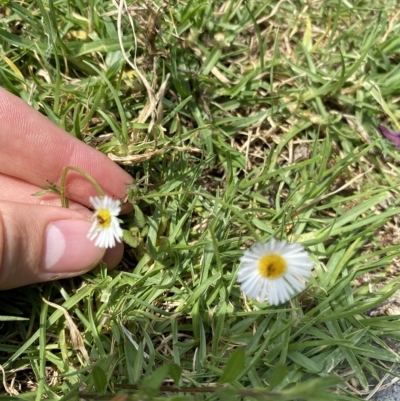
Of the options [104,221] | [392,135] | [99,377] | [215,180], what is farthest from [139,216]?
[392,135]

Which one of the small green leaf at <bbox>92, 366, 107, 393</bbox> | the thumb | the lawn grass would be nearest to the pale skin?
the thumb

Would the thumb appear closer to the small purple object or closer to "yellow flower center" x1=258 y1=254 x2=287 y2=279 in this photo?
"yellow flower center" x1=258 y1=254 x2=287 y2=279

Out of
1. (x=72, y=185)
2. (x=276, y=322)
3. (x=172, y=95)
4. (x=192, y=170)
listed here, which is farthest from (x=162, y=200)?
(x=276, y=322)

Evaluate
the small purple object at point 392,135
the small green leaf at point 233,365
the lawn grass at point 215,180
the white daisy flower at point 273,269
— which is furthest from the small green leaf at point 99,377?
the small purple object at point 392,135

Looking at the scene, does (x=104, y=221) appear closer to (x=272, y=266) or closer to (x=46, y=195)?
(x=46, y=195)

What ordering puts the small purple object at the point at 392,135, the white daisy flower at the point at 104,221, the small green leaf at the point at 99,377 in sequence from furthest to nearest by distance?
the small purple object at the point at 392,135, the white daisy flower at the point at 104,221, the small green leaf at the point at 99,377

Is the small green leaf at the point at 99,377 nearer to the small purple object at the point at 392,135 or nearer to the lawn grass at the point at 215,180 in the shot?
the lawn grass at the point at 215,180

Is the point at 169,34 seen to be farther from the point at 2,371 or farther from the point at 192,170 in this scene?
the point at 2,371
